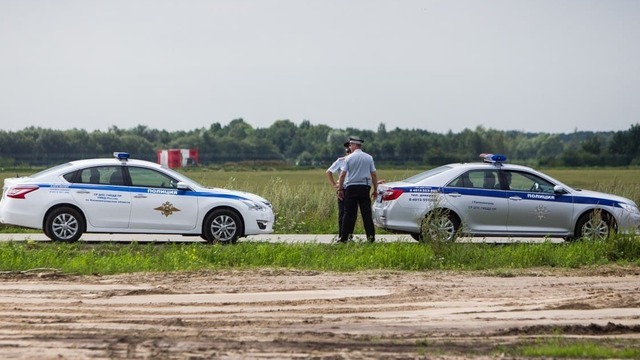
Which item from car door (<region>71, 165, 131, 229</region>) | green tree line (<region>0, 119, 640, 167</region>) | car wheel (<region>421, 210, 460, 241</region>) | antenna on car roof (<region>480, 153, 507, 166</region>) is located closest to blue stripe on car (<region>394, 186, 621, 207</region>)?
antenna on car roof (<region>480, 153, 507, 166</region>)

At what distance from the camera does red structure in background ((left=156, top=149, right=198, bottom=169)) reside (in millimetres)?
81375

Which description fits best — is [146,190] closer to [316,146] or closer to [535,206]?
[535,206]

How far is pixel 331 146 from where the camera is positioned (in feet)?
384

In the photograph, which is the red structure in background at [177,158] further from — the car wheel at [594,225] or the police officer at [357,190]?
the police officer at [357,190]

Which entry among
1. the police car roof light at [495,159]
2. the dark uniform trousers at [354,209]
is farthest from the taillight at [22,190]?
the police car roof light at [495,159]

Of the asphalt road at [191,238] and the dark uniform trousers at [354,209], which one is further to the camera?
the asphalt road at [191,238]

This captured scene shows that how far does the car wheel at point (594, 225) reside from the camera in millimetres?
20125

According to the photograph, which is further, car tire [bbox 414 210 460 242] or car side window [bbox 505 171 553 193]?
car side window [bbox 505 171 553 193]

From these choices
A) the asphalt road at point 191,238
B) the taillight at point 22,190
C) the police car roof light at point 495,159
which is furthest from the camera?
the asphalt road at point 191,238

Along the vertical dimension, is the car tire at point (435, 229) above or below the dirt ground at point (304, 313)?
above

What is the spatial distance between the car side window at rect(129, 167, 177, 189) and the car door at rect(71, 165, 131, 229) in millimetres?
241

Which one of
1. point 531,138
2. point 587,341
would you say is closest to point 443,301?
point 587,341

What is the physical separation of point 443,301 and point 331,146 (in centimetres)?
10453

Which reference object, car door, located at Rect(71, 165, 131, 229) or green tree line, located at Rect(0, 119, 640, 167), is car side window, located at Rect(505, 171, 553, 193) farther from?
green tree line, located at Rect(0, 119, 640, 167)
